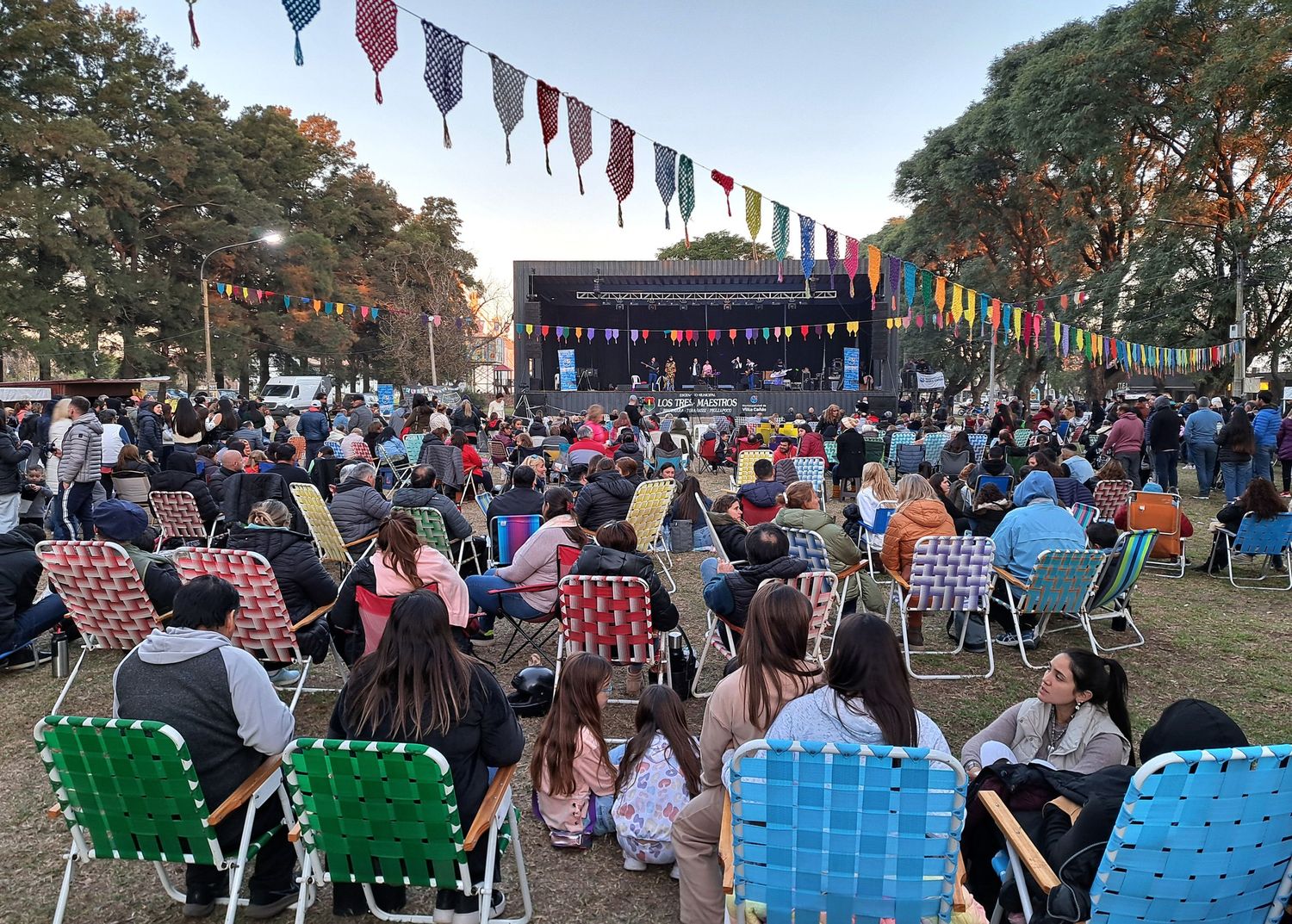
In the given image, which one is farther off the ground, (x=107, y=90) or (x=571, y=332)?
(x=107, y=90)

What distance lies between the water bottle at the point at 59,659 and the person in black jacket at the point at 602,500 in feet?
10.2

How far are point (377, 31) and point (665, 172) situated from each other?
3246 mm

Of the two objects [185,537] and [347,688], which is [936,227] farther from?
[347,688]

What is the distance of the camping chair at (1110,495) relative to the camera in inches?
292

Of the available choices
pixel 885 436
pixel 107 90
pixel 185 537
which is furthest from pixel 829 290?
Result: pixel 107 90

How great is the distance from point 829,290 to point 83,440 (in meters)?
21.3

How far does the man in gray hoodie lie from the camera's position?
7.47ft

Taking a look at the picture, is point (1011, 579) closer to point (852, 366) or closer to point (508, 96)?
point (508, 96)

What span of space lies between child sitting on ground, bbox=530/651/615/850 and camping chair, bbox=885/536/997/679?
7.04 ft

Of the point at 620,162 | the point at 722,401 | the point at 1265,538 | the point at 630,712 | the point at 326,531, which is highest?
the point at 620,162

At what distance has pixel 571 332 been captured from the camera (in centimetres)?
2648

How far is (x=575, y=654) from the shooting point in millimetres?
3266

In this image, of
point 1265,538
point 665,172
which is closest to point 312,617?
point 665,172

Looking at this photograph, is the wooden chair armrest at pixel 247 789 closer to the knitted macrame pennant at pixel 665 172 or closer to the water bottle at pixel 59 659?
the water bottle at pixel 59 659
